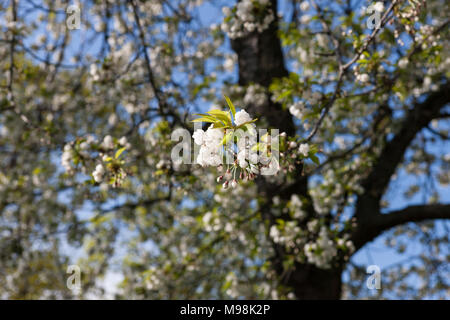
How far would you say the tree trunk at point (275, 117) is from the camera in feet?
11.7

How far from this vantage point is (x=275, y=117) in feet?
11.7

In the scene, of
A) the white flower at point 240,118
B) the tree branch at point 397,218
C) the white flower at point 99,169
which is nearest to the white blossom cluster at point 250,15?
the white flower at point 99,169

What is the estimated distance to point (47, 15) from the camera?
5652mm

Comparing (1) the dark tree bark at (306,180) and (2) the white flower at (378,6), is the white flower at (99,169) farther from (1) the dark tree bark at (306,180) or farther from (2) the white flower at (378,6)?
(2) the white flower at (378,6)

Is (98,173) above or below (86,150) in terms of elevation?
below

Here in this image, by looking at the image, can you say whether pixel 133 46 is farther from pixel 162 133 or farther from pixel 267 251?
pixel 267 251

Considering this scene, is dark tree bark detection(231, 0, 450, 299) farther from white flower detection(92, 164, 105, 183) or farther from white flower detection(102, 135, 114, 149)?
white flower detection(92, 164, 105, 183)

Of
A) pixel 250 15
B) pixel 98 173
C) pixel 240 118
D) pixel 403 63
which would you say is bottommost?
pixel 98 173

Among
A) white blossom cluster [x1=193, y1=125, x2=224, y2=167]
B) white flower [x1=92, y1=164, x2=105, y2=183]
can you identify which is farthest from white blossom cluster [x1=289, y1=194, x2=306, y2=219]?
white blossom cluster [x1=193, y1=125, x2=224, y2=167]

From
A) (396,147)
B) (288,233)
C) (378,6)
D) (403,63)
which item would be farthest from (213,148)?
(396,147)

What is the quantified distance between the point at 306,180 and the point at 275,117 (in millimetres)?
863

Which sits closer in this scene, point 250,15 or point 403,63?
point 403,63

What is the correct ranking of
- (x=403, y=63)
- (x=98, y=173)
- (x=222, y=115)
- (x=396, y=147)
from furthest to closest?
(x=396, y=147), (x=403, y=63), (x=98, y=173), (x=222, y=115)

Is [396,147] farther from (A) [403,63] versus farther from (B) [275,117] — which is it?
(A) [403,63]
